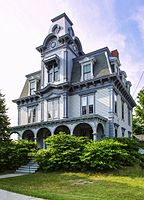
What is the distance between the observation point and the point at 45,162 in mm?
17625

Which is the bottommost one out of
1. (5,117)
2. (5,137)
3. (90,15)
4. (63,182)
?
(63,182)

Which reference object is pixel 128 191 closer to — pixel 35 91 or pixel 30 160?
pixel 30 160

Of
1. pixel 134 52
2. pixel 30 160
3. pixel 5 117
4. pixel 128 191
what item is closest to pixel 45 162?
pixel 30 160

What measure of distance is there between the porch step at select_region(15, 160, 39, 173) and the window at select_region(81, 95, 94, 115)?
6.76m

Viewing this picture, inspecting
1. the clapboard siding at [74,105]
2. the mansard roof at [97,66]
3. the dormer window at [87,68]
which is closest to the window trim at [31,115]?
the clapboard siding at [74,105]

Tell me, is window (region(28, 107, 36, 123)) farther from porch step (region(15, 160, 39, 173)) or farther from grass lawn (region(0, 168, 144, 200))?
grass lawn (region(0, 168, 144, 200))

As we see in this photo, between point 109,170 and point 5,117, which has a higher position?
point 5,117

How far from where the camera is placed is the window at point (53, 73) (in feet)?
83.6

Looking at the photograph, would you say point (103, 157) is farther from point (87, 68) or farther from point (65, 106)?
point (87, 68)

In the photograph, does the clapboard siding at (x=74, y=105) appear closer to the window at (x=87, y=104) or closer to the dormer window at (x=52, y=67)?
the window at (x=87, y=104)

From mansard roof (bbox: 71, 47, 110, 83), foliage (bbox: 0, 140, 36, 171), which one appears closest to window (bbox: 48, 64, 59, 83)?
mansard roof (bbox: 71, 47, 110, 83)

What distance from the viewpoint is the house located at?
22297 mm

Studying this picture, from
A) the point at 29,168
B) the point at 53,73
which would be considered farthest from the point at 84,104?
the point at 29,168

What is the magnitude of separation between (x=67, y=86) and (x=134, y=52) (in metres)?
13.2
